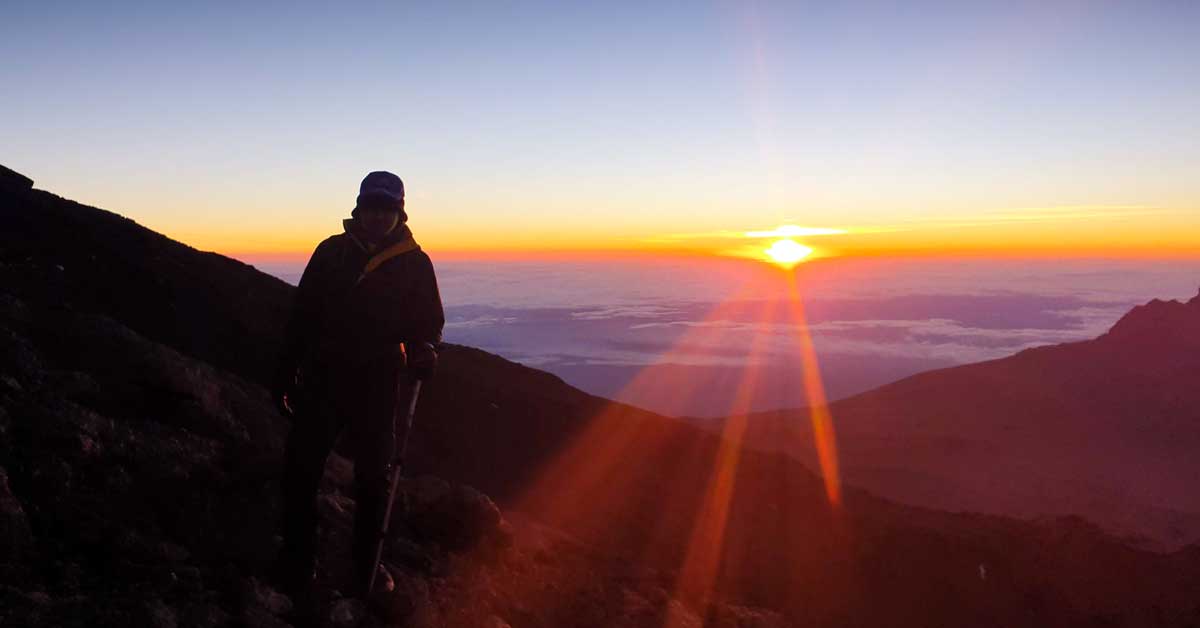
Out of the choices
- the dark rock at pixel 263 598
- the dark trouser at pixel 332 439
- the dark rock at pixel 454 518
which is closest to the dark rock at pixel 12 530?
the dark rock at pixel 263 598

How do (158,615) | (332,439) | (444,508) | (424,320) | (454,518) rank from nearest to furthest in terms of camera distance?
1. (158,615)
2. (332,439)
3. (424,320)
4. (454,518)
5. (444,508)

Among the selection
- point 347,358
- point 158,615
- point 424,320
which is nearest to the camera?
point 158,615

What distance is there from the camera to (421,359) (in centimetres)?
467

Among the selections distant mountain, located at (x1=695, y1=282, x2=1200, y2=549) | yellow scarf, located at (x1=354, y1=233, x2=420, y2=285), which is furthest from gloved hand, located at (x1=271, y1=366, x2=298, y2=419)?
distant mountain, located at (x1=695, y1=282, x2=1200, y2=549)

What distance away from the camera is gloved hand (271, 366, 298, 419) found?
14.5 feet

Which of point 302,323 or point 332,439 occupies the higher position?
point 302,323

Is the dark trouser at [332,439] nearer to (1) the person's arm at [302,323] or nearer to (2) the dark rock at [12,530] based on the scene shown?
(1) the person's arm at [302,323]

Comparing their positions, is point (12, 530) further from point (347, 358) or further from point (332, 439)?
point (347, 358)

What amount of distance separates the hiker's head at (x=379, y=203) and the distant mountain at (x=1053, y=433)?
25834 mm

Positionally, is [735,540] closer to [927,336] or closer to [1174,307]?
[1174,307]

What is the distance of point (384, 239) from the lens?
4438 millimetres

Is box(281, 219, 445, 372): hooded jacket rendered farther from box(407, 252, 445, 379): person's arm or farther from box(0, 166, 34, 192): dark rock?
box(0, 166, 34, 192): dark rock

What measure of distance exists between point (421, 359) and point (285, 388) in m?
0.73

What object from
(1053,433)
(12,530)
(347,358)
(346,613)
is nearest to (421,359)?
(347,358)
